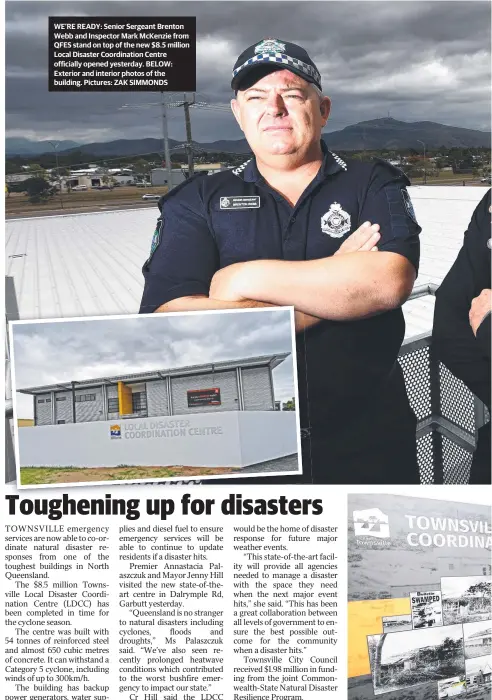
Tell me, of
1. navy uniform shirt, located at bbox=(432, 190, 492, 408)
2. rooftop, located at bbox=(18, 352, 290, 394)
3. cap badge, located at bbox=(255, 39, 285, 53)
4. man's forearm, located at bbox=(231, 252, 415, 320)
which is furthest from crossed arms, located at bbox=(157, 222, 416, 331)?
cap badge, located at bbox=(255, 39, 285, 53)

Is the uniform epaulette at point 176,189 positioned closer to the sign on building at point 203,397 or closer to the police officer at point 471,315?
the sign on building at point 203,397

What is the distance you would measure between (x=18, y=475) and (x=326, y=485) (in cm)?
106

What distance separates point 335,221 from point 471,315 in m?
0.67

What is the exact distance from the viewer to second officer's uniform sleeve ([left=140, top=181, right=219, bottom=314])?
8.74ft

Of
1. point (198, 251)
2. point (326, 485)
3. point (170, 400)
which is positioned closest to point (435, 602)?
point (326, 485)

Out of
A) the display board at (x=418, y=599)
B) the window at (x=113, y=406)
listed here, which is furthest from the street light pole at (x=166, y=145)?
the display board at (x=418, y=599)

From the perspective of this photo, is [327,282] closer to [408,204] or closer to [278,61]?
→ [408,204]

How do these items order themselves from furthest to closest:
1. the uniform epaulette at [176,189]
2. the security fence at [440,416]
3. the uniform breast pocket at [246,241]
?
1. the security fence at [440,416]
2. the uniform epaulette at [176,189]
3. the uniform breast pocket at [246,241]

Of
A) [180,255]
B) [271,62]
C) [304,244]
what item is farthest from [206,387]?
[271,62]

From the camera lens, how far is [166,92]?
285cm

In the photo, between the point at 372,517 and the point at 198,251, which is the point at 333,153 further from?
the point at 372,517

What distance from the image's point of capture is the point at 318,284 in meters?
2.57

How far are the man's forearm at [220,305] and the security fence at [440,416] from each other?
0.57 metres

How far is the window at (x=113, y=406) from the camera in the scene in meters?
2.62
